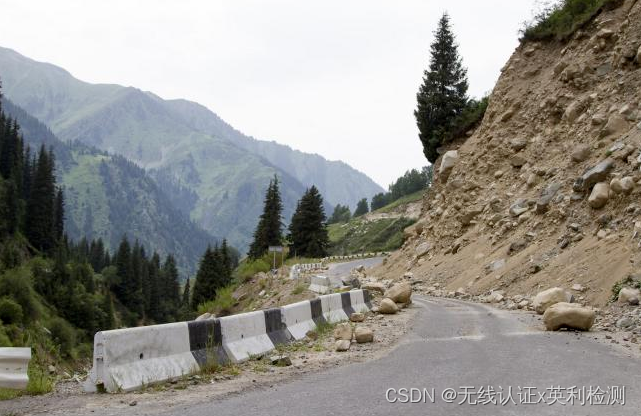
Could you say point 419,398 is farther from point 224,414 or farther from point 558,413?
point 224,414

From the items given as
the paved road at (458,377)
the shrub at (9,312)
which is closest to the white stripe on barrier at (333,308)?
the paved road at (458,377)

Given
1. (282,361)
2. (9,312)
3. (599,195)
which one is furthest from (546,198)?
(9,312)

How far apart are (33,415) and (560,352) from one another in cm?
622

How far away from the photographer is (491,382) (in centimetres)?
584

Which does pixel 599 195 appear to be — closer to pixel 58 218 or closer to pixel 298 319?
pixel 298 319

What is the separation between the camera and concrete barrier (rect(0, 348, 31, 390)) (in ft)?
19.4

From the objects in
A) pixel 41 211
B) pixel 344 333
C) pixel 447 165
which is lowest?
pixel 344 333

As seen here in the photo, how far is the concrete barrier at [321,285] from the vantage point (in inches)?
768

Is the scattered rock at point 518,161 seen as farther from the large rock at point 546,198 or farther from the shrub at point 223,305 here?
the shrub at point 223,305

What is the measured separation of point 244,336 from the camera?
8.07 meters

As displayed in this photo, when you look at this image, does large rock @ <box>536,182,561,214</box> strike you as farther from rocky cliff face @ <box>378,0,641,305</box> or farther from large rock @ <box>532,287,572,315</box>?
large rock @ <box>532,287,572,315</box>

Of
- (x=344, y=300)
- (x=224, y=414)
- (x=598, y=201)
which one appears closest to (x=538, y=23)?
(x=598, y=201)

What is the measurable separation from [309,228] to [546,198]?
159 feet

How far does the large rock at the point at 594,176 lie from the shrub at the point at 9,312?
6466 cm
